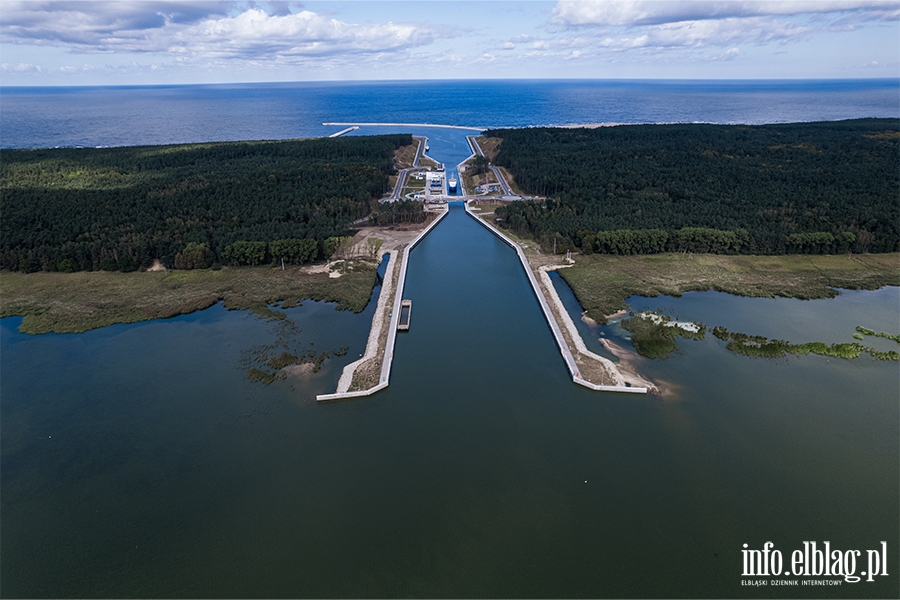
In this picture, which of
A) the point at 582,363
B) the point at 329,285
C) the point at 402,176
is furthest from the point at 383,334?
the point at 402,176

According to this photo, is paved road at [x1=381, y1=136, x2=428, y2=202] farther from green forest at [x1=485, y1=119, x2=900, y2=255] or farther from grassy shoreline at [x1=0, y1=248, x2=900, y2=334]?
grassy shoreline at [x1=0, y1=248, x2=900, y2=334]

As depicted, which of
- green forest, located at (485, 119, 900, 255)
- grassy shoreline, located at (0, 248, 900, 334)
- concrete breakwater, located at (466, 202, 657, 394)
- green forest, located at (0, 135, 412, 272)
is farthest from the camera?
green forest, located at (485, 119, 900, 255)

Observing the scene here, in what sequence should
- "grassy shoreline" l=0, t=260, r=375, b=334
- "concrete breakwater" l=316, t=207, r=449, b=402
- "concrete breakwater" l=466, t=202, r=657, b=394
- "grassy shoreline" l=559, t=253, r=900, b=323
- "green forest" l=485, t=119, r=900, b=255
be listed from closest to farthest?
"concrete breakwater" l=316, t=207, r=449, b=402
"concrete breakwater" l=466, t=202, r=657, b=394
"grassy shoreline" l=0, t=260, r=375, b=334
"grassy shoreline" l=559, t=253, r=900, b=323
"green forest" l=485, t=119, r=900, b=255

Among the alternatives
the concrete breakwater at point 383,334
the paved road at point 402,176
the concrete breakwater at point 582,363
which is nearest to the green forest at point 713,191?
the concrete breakwater at point 582,363

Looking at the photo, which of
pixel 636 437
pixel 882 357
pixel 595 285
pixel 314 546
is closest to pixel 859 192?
pixel 882 357

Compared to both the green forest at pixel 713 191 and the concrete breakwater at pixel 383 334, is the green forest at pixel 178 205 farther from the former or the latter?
the green forest at pixel 713 191

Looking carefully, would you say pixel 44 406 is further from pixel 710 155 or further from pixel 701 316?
pixel 710 155

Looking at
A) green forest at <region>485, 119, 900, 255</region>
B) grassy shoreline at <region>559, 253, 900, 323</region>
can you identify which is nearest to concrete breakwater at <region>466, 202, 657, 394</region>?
grassy shoreline at <region>559, 253, 900, 323</region>

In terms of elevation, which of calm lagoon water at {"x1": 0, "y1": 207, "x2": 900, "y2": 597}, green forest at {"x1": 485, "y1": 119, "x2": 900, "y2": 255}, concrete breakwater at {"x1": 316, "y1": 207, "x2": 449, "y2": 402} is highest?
green forest at {"x1": 485, "y1": 119, "x2": 900, "y2": 255}
